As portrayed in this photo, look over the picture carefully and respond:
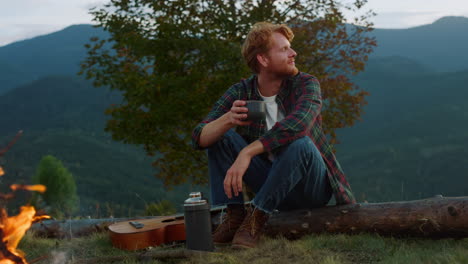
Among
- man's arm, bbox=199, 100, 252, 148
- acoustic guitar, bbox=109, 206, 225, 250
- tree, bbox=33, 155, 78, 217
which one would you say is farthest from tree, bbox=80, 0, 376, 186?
tree, bbox=33, 155, 78, 217

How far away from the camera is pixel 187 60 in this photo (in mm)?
10570

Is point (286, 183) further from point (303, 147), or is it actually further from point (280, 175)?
point (303, 147)

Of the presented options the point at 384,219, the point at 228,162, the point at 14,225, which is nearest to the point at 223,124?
the point at 228,162

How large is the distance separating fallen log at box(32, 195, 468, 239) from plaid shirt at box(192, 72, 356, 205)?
159 mm

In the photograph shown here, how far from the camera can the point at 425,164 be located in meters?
115

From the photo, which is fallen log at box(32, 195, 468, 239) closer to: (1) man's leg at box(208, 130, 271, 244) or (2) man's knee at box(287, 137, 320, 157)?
(1) man's leg at box(208, 130, 271, 244)

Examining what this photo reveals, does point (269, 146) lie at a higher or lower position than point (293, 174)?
higher

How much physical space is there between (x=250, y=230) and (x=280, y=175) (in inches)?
20.8

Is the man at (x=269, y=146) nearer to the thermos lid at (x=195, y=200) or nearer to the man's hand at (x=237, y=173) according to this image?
the man's hand at (x=237, y=173)

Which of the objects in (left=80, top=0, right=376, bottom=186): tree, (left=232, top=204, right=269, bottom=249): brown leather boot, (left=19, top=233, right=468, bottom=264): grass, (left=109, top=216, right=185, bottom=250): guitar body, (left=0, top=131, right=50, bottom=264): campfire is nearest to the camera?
(left=0, top=131, right=50, bottom=264): campfire

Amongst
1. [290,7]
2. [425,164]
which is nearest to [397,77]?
[425,164]

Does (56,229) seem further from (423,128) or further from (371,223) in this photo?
(423,128)

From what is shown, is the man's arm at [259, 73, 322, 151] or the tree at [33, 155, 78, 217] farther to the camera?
the tree at [33, 155, 78, 217]

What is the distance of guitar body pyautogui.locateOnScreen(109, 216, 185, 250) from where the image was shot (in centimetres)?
406
